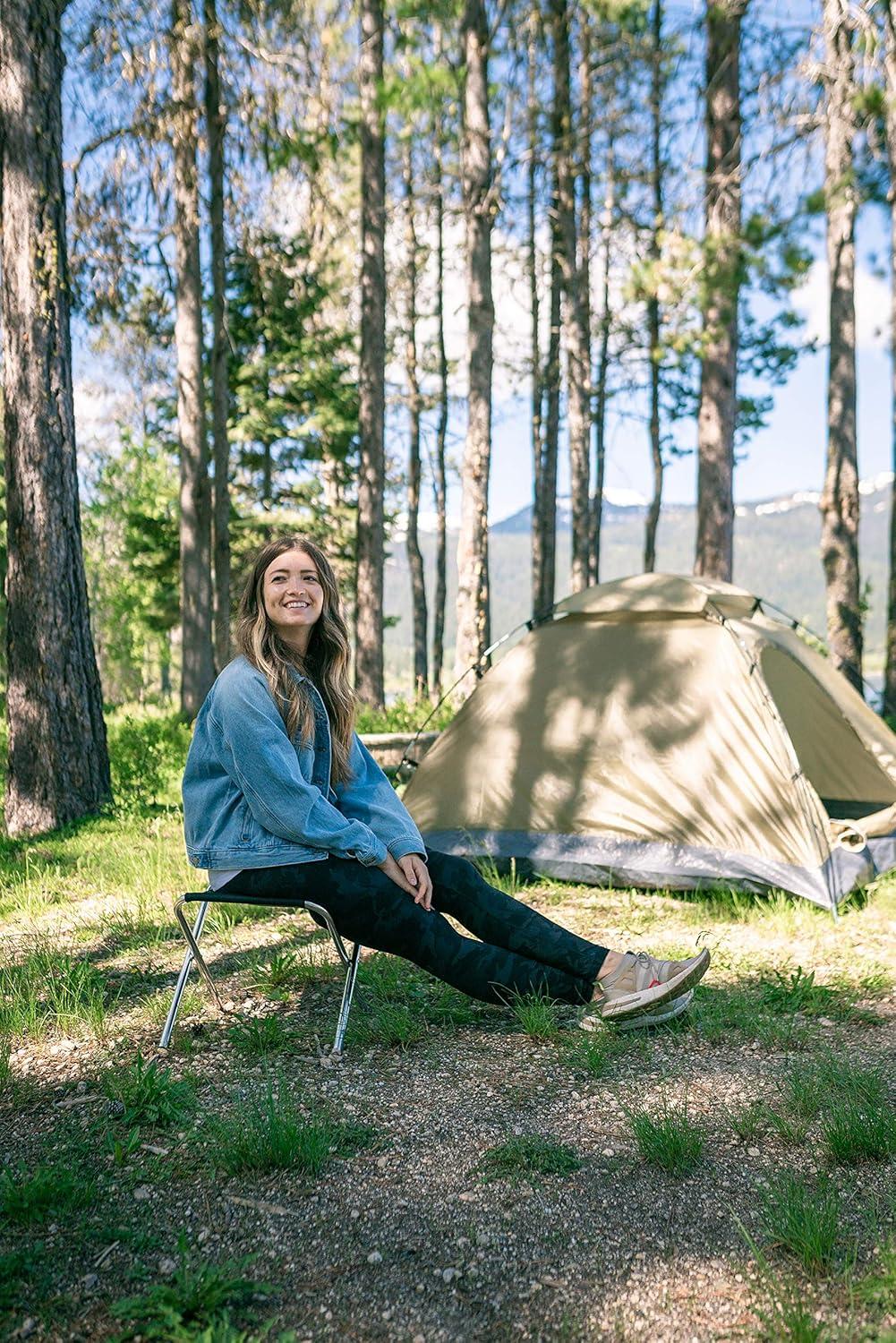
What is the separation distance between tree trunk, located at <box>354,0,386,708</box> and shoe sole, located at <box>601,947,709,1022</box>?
8.12 m

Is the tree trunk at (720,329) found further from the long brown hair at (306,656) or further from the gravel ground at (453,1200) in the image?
the gravel ground at (453,1200)

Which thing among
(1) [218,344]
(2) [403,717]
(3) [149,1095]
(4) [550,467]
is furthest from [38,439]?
(4) [550,467]

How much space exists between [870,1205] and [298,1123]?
1337 millimetres

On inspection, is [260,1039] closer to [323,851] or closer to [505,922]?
[323,851]

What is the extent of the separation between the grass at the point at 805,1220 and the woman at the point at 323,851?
897 millimetres

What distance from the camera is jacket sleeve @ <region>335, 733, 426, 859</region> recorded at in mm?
3439

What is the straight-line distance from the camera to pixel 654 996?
128 inches

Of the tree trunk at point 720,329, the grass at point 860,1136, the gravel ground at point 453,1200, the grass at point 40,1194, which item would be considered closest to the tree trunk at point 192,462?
the tree trunk at point 720,329

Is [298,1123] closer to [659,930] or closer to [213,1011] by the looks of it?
[213,1011]

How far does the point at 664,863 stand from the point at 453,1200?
2.94 m

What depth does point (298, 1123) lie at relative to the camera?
271cm

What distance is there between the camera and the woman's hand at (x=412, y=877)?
10.9 feet

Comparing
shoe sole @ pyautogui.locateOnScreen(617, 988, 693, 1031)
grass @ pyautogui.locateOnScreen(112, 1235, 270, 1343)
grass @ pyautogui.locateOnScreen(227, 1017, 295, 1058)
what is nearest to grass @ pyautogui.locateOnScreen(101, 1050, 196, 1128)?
grass @ pyautogui.locateOnScreen(227, 1017, 295, 1058)

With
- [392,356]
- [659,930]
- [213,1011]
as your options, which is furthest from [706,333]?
[392,356]
